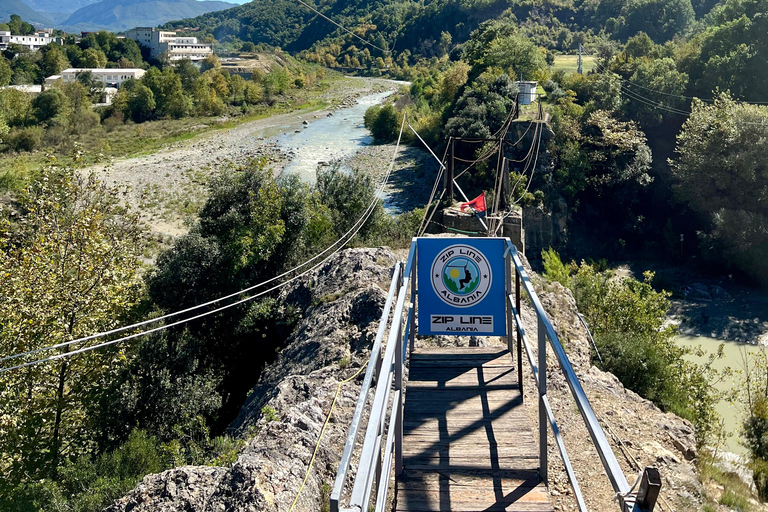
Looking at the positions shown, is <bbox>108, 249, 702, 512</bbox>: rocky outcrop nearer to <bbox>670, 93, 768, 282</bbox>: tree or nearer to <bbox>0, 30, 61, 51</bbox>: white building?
<bbox>670, 93, 768, 282</bbox>: tree

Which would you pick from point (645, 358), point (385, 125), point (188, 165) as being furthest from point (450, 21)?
point (645, 358)

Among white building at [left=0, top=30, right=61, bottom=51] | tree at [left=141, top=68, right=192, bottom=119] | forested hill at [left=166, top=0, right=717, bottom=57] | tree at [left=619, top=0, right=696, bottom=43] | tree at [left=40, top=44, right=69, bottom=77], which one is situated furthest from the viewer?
white building at [left=0, top=30, right=61, bottom=51]

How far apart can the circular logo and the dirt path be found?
15.0 metres

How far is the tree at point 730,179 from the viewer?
31.1 metres

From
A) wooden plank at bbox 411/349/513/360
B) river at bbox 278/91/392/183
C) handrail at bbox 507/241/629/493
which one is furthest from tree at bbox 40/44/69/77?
handrail at bbox 507/241/629/493

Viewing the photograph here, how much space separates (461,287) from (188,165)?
43.3 meters

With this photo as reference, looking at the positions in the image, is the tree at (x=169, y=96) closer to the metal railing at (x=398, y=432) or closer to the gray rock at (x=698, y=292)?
the gray rock at (x=698, y=292)

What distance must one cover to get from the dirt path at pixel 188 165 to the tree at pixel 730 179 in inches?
978

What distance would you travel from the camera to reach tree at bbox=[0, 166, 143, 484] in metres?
10.5

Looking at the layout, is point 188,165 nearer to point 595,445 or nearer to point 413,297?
point 413,297

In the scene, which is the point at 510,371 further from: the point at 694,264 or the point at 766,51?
the point at 766,51

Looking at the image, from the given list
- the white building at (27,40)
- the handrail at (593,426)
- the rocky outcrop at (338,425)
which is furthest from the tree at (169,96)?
the handrail at (593,426)

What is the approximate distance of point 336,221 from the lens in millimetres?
21719

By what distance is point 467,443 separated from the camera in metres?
4.37
